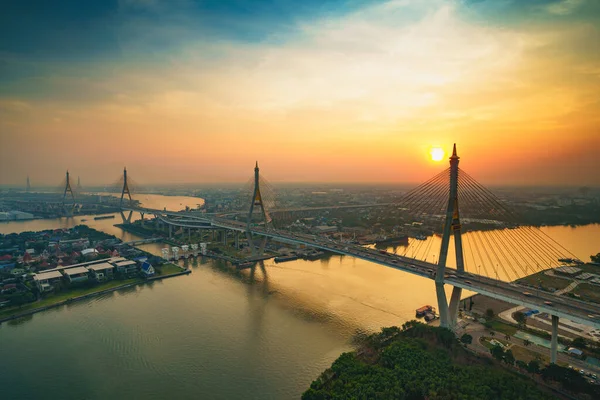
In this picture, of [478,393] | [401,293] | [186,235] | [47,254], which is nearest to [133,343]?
[478,393]

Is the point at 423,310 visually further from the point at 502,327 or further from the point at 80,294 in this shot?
the point at 80,294

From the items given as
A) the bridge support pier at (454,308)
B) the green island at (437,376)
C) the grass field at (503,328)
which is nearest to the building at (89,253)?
the green island at (437,376)

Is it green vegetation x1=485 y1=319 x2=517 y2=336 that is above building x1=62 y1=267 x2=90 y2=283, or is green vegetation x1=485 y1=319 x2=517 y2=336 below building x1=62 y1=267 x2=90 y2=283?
below

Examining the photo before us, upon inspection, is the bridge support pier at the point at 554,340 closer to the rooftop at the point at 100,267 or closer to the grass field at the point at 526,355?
the grass field at the point at 526,355

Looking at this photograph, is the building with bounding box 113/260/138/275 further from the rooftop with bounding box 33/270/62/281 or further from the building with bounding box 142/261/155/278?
the rooftop with bounding box 33/270/62/281

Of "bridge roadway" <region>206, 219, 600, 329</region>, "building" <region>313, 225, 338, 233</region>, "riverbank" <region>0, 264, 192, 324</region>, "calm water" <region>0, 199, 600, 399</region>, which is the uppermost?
"bridge roadway" <region>206, 219, 600, 329</region>

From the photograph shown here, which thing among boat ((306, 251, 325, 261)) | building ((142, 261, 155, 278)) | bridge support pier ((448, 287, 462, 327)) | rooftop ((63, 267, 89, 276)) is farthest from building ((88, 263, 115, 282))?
bridge support pier ((448, 287, 462, 327))
